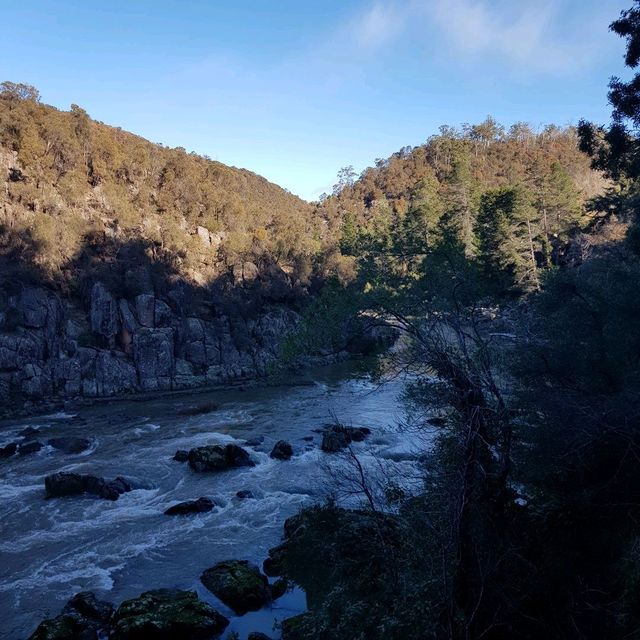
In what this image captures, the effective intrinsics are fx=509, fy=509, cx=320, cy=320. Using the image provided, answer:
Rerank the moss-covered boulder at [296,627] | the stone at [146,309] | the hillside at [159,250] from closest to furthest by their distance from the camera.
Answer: the moss-covered boulder at [296,627] → the hillside at [159,250] → the stone at [146,309]

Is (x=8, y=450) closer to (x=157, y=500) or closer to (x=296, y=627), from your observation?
(x=157, y=500)

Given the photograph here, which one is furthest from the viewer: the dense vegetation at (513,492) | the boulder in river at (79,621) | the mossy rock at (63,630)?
the boulder in river at (79,621)

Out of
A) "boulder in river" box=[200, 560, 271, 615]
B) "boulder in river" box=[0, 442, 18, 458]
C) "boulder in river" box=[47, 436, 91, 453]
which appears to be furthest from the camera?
"boulder in river" box=[47, 436, 91, 453]

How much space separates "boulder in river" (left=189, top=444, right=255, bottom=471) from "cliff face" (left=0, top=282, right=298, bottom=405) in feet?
60.0

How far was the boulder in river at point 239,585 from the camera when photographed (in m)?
11.8

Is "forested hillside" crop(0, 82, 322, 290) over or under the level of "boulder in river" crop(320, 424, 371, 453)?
over

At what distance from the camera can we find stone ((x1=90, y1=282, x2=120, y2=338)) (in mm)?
40469

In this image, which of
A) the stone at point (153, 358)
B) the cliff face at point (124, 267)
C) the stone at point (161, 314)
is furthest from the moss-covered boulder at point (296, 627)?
the stone at point (161, 314)

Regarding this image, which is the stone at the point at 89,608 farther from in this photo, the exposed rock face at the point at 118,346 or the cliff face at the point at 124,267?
the cliff face at the point at 124,267

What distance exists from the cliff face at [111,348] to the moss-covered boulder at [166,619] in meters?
27.2

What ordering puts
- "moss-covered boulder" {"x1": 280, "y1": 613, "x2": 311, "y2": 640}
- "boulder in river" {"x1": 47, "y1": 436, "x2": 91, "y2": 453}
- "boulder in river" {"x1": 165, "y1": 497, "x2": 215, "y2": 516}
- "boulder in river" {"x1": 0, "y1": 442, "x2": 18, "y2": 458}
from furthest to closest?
"boulder in river" {"x1": 47, "y1": 436, "x2": 91, "y2": 453} → "boulder in river" {"x1": 0, "y1": 442, "x2": 18, "y2": 458} → "boulder in river" {"x1": 165, "y1": 497, "x2": 215, "y2": 516} → "moss-covered boulder" {"x1": 280, "y1": 613, "x2": 311, "y2": 640}

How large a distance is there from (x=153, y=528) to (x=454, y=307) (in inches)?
473

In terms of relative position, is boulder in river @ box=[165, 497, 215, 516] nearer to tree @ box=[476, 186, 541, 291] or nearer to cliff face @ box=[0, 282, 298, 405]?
cliff face @ box=[0, 282, 298, 405]

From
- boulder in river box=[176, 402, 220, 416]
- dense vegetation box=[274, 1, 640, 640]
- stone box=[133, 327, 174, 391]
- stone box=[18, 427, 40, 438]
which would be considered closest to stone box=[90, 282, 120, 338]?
stone box=[133, 327, 174, 391]
